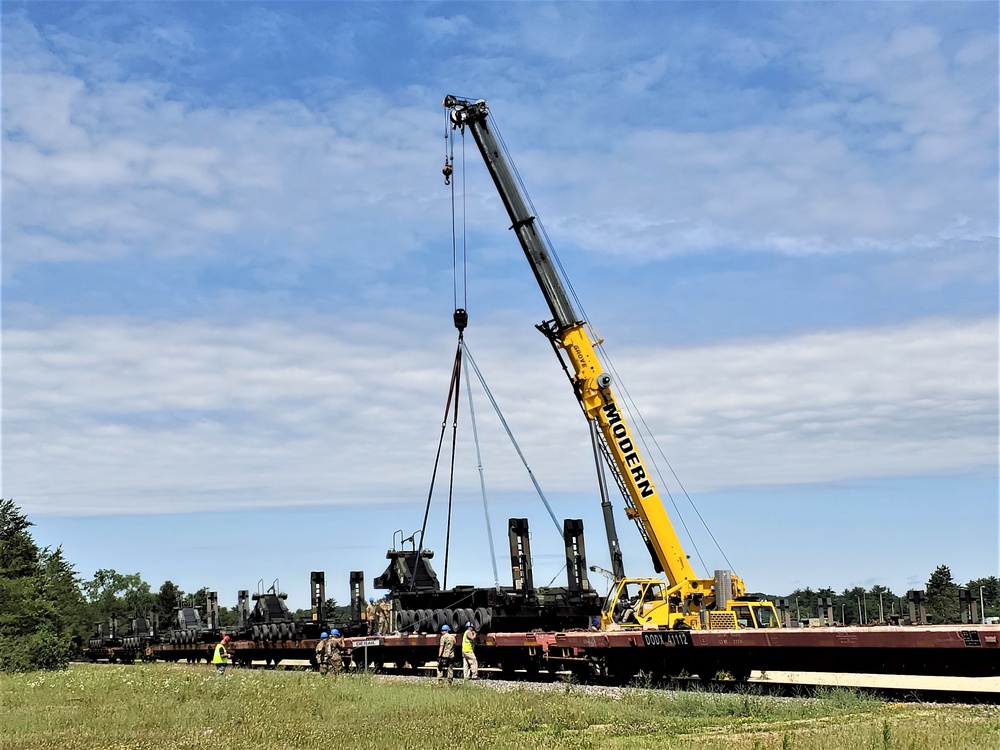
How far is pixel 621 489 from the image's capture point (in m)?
25.8

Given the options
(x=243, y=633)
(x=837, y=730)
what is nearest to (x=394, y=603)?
(x=243, y=633)

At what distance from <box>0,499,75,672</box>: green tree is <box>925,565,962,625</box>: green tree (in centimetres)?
4088

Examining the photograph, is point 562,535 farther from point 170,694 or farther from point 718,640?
point 170,694

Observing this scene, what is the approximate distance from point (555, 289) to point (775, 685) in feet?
35.1

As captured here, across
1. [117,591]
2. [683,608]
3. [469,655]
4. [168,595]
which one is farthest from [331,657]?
[117,591]

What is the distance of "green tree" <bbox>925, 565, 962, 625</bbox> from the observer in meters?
59.3

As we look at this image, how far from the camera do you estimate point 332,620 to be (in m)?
39.6

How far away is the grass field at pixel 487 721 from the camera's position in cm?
1367

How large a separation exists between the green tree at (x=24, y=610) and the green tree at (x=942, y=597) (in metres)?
40.9

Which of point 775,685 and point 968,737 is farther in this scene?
point 775,685

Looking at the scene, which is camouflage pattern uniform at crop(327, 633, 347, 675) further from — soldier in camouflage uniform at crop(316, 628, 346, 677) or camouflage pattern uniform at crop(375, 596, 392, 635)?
camouflage pattern uniform at crop(375, 596, 392, 635)

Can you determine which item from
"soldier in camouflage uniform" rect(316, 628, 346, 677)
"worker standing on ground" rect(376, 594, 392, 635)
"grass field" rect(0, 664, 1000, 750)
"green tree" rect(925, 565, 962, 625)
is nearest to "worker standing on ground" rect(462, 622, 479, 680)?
"grass field" rect(0, 664, 1000, 750)

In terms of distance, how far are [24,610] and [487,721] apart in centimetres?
3140

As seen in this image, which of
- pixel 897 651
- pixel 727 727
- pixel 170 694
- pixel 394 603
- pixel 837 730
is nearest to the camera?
pixel 837 730
